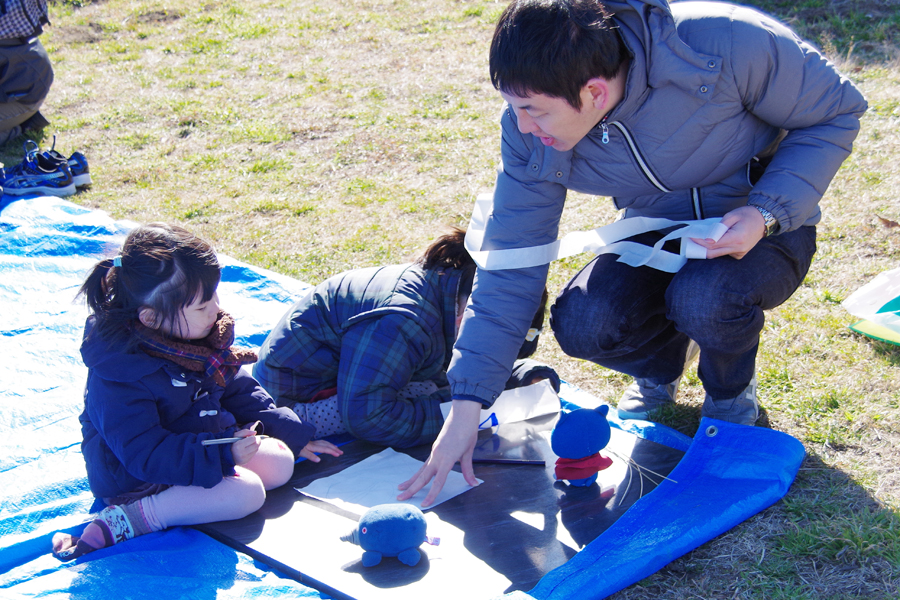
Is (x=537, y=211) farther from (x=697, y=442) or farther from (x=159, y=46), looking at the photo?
(x=159, y=46)

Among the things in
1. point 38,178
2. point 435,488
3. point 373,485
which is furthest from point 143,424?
point 38,178

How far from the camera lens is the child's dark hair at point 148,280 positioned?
1.74 m

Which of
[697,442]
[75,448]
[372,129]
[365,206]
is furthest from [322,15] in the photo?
[697,442]

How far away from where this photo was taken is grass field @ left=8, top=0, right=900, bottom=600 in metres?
1.75

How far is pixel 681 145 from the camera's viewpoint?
1.80 metres

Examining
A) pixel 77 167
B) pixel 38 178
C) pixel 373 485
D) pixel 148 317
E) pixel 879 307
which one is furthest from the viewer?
pixel 77 167

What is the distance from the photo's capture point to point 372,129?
4.71 m

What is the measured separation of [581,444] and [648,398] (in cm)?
48

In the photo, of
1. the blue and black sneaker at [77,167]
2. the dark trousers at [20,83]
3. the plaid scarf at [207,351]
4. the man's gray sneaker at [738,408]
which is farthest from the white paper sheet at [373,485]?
the dark trousers at [20,83]

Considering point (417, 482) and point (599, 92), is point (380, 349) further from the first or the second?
point (599, 92)

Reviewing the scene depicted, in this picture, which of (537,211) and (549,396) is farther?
(549,396)

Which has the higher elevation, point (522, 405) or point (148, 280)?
point (148, 280)

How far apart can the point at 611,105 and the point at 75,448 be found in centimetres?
170

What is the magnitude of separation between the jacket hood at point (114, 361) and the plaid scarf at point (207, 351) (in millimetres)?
39
